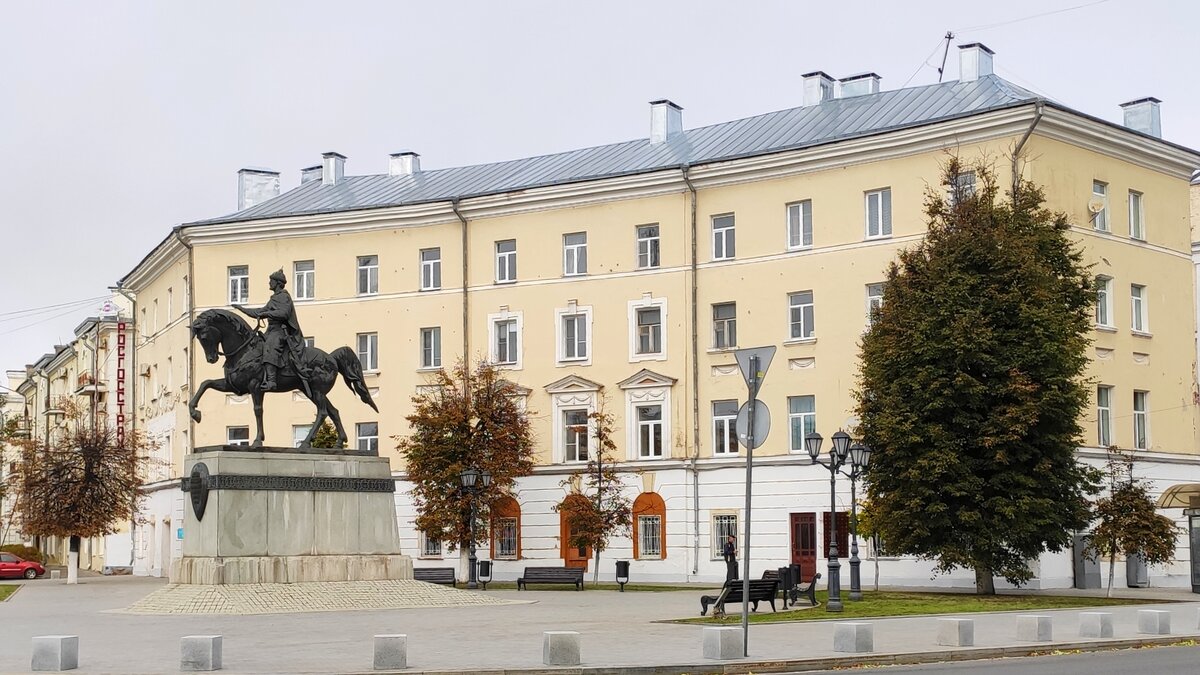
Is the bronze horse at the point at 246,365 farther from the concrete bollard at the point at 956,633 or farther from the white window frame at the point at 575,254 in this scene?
the white window frame at the point at 575,254

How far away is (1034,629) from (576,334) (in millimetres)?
32705

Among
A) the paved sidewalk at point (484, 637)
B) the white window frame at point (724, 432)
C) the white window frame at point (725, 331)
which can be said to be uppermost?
the white window frame at point (725, 331)

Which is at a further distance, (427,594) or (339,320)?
(339,320)

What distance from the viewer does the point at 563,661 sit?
1931 cm

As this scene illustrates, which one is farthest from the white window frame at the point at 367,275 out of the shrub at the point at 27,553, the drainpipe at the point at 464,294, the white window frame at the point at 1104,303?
the shrub at the point at 27,553

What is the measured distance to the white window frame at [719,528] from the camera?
5081 cm

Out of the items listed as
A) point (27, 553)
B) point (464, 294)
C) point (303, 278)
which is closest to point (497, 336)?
point (464, 294)

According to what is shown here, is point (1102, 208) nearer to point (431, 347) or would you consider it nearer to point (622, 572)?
point (622, 572)

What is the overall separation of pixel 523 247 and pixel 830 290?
11.9 metres

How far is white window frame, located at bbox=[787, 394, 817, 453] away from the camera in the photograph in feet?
163

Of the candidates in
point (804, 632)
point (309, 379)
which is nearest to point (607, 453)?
point (309, 379)

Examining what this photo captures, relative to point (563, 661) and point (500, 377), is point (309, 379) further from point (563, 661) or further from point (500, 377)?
point (500, 377)

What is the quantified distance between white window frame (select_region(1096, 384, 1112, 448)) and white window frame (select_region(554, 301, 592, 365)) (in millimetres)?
16790

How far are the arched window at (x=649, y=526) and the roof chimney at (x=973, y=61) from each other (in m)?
17.2
